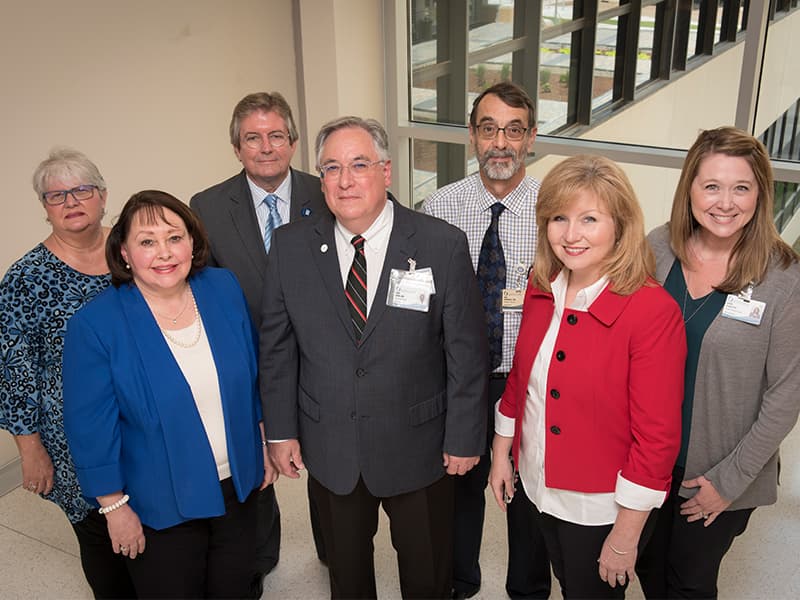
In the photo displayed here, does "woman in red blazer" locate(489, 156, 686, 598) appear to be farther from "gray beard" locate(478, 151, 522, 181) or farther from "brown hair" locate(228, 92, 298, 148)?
"brown hair" locate(228, 92, 298, 148)

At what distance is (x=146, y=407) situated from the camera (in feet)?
7.01

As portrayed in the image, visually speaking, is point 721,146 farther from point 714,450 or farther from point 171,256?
point 171,256

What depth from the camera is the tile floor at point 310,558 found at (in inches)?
120

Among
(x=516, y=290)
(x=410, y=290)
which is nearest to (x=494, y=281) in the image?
(x=516, y=290)

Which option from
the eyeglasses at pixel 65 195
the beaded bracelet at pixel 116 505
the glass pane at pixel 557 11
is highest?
the glass pane at pixel 557 11

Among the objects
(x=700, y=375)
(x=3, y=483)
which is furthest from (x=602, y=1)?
(x=3, y=483)

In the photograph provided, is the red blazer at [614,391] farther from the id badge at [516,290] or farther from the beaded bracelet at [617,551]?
the id badge at [516,290]

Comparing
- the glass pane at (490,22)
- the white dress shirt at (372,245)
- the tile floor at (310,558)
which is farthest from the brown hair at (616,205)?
the glass pane at (490,22)

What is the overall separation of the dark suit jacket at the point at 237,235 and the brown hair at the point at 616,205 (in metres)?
1.15

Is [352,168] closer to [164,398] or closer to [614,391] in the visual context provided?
[164,398]

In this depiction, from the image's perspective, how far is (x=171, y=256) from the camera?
85.6 inches

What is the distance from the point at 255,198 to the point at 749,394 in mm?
1850

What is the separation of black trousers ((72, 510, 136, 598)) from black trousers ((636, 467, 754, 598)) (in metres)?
1.81

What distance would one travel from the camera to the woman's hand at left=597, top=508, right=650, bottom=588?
2018mm
